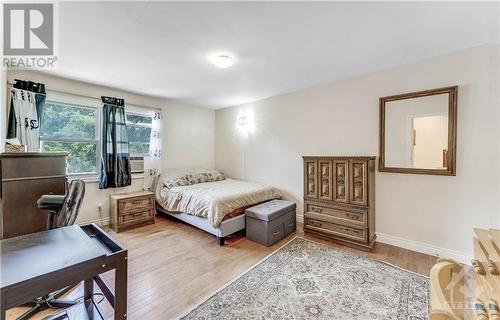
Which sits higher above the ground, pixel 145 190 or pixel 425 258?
pixel 145 190

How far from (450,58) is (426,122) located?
2.34 ft

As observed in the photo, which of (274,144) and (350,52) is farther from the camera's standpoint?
(274,144)

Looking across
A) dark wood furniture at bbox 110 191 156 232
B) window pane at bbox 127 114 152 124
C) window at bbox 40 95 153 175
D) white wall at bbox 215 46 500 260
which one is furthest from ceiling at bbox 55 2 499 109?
dark wood furniture at bbox 110 191 156 232

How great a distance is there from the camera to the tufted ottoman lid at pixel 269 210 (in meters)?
2.81

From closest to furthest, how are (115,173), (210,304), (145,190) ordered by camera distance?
(210,304) → (115,173) → (145,190)

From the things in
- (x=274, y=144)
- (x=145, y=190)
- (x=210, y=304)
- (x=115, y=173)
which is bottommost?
(x=210, y=304)

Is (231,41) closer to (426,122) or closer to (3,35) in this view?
(3,35)

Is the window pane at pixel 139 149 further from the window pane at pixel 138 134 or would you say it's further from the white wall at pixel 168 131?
the white wall at pixel 168 131

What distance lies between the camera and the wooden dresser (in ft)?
8.58

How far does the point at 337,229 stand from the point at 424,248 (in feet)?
3.17

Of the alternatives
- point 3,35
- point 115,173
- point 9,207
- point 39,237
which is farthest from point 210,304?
point 3,35

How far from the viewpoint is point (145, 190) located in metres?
3.93

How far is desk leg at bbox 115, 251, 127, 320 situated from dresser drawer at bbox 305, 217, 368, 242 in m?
2.52

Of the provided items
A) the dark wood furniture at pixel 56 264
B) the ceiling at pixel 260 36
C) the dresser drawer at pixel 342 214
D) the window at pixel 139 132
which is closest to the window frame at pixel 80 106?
the ceiling at pixel 260 36
